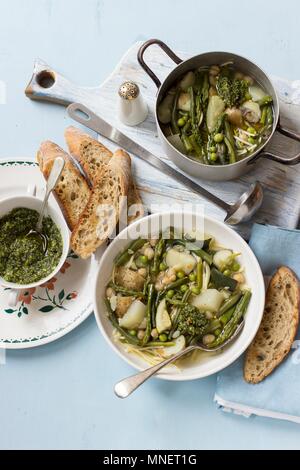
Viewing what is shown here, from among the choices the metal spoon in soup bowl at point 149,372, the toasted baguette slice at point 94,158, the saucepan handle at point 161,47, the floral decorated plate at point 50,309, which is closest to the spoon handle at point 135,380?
the metal spoon in soup bowl at point 149,372

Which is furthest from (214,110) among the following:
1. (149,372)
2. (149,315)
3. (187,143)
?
(149,372)

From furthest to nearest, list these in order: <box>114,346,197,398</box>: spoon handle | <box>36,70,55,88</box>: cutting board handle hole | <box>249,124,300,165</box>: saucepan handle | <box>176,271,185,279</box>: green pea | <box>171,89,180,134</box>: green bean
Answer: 1. <box>36,70,55,88</box>: cutting board handle hole
2. <box>171,89,180,134</box>: green bean
3. <box>176,271,185,279</box>: green pea
4. <box>249,124,300,165</box>: saucepan handle
5. <box>114,346,197,398</box>: spoon handle

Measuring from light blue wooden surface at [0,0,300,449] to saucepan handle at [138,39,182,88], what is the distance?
0.43m

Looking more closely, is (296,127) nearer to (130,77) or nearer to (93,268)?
(130,77)

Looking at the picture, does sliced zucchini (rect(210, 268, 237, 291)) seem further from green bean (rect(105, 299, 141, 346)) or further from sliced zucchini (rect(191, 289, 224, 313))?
green bean (rect(105, 299, 141, 346))

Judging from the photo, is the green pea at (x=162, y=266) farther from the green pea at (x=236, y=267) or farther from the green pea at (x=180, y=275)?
the green pea at (x=236, y=267)

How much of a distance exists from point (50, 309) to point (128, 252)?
577mm

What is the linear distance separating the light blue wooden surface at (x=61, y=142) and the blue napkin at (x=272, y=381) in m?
0.16

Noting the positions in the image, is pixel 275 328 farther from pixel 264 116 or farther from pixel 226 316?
pixel 264 116

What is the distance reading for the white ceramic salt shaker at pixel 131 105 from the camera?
10.6 ft

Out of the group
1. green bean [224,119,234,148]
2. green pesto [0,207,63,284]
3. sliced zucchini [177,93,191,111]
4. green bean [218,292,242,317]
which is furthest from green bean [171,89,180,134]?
green bean [218,292,242,317]

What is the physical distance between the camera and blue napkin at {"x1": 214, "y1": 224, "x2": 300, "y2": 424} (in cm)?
A: 318

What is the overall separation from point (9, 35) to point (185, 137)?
1.40 metres
